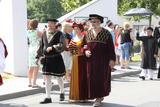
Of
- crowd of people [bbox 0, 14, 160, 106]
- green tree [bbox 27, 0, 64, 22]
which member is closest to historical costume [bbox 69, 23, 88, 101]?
crowd of people [bbox 0, 14, 160, 106]

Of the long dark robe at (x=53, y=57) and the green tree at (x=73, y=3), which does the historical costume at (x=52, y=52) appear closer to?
the long dark robe at (x=53, y=57)

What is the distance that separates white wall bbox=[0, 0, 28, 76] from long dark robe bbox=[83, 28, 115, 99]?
4.95 metres

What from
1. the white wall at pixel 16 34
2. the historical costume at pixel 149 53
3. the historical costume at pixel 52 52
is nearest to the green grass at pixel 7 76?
the white wall at pixel 16 34

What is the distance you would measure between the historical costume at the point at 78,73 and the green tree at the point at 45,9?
7202 cm

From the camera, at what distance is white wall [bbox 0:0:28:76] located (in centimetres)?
1233

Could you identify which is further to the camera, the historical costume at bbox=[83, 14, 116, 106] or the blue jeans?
the blue jeans

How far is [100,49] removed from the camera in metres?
7.81

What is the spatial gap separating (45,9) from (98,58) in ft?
254

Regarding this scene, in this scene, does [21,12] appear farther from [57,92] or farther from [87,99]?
[87,99]

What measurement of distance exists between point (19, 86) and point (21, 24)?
8.70ft

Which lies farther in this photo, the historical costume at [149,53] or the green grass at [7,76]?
the historical costume at [149,53]

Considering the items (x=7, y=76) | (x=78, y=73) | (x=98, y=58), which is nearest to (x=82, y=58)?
(x=78, y=73)

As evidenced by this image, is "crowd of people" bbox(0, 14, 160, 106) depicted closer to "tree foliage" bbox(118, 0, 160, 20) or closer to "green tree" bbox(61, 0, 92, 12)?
"tree foliage" bbox(118, 0, 160, 20)

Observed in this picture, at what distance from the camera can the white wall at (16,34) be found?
1233 cm
